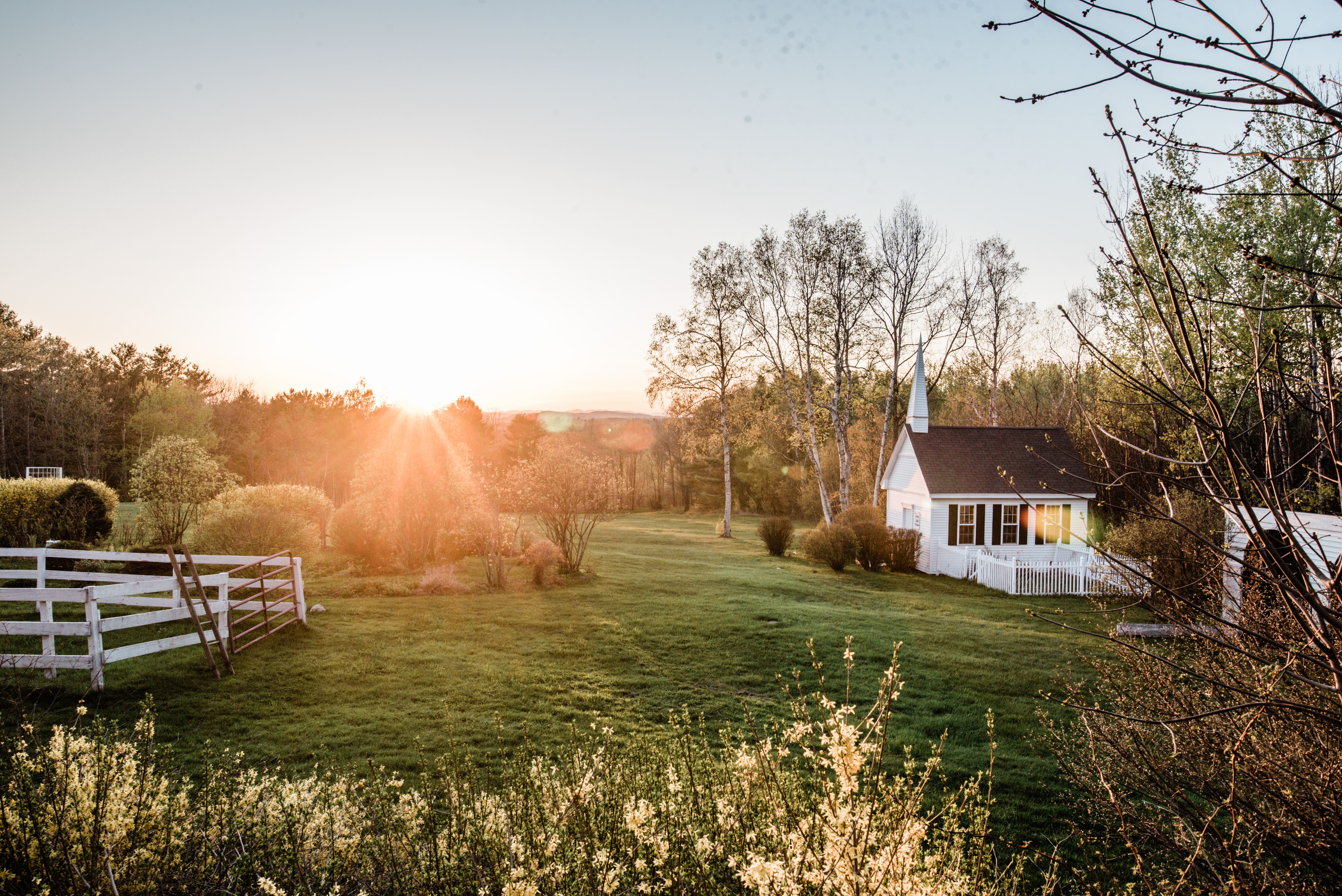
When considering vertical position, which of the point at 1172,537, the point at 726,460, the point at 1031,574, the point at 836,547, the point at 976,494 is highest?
the point at 726,460

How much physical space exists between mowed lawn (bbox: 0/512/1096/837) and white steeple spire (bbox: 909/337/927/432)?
6.82m

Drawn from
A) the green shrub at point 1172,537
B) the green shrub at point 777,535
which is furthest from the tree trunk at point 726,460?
the green shrub at point 1172,537

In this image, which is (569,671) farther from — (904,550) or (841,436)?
(841,436)

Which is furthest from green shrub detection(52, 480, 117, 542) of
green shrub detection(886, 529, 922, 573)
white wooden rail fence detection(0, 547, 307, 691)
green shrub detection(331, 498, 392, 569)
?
green shrub detection(886, 529, 922, 573)

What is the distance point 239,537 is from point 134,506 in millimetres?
16527

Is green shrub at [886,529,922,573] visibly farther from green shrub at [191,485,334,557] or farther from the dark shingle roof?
green shrub at [191,485,334,557]

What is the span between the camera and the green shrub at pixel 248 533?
1471cm

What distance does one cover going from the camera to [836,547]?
19.8 metres

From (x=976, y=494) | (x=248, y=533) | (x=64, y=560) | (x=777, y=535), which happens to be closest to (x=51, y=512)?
(x=64, y=560)

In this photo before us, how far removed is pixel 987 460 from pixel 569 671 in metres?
16.1

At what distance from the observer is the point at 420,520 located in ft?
54.8

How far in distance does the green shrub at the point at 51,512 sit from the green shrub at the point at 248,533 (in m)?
3.34

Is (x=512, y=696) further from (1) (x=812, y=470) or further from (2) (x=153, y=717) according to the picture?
(1) (x=812, y=470)

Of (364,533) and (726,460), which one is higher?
(726,460)
